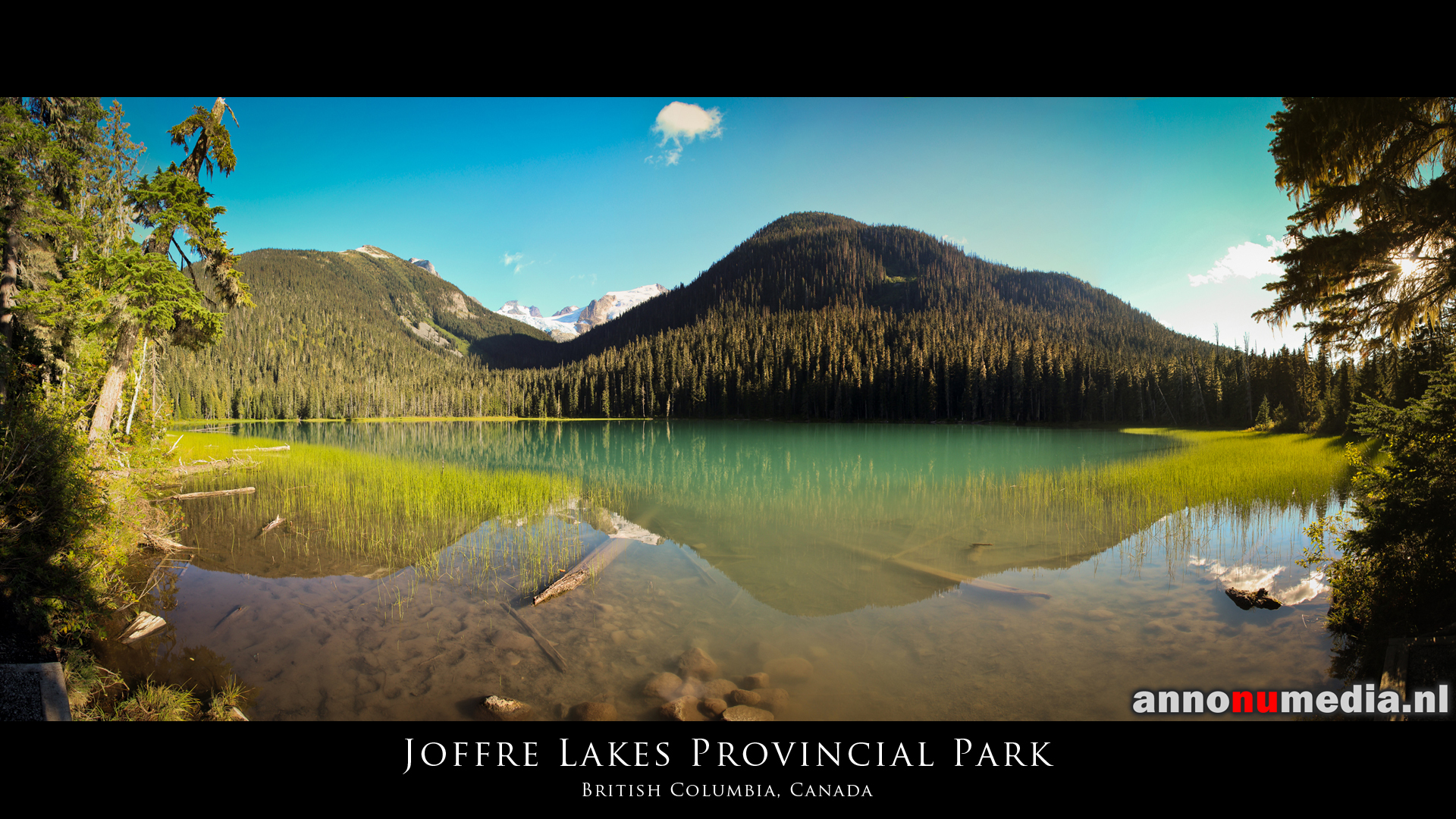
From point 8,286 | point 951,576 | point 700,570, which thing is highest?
point 8,286

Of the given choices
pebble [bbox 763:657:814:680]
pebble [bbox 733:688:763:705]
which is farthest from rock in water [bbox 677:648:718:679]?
pebble [bbox 763:657:814:680]

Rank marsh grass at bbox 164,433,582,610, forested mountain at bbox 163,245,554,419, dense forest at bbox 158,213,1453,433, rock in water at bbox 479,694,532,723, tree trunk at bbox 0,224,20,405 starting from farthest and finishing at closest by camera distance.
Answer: forested mountain at bbox 163,245,554,419, dense forest at bbox 158,213,1453,433, tree trunk at bbox 0,224,20,405, marsh grass at bbox 164,433,582,610, rock in water at bbox 479,694,532,723

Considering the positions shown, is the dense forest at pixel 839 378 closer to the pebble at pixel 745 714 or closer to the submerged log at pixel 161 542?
the pebble at pixel 745 714

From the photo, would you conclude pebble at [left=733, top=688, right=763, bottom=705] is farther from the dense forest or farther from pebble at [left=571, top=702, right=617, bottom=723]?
the dense forest

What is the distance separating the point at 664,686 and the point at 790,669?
170 centimetres

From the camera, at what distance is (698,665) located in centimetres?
648

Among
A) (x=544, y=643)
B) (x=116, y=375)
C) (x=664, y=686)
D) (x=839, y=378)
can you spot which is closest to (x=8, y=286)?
(x=116, y=375)

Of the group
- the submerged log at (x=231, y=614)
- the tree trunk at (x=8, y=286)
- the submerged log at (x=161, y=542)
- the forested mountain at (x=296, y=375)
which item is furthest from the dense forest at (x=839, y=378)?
the tree trunk at (x=8, y=286)

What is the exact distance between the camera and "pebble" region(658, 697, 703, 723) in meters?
5.34

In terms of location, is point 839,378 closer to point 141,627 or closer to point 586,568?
A: point 586,568

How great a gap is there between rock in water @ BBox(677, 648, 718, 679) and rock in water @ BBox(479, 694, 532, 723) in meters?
1.92

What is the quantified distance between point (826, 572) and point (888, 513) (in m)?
6.09
